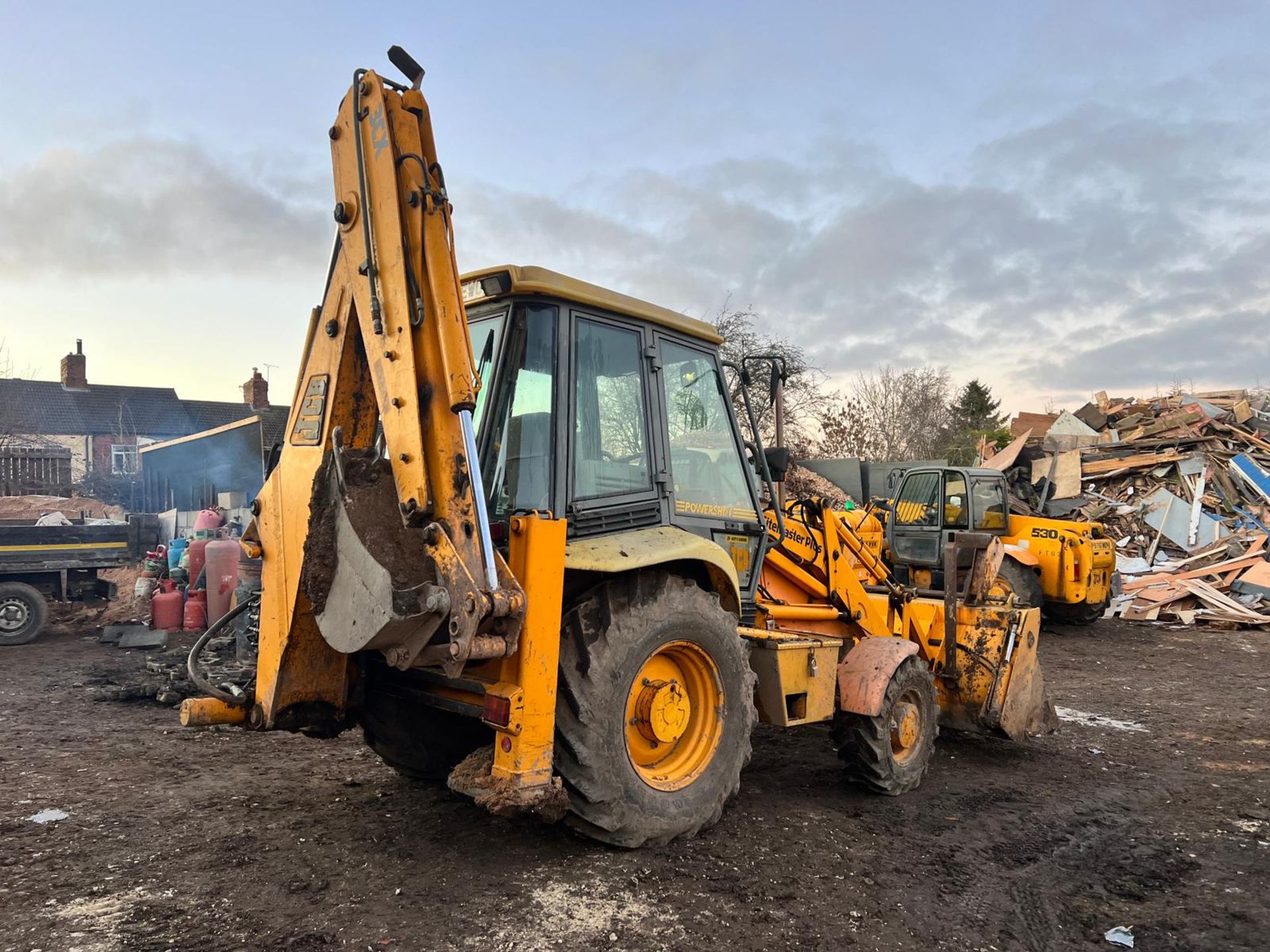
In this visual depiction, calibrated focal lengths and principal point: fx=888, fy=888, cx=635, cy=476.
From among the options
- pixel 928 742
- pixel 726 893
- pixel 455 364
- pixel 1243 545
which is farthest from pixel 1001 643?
pixel 1243 545

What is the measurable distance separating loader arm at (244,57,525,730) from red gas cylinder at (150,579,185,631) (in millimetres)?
8660

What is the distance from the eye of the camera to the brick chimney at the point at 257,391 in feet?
92.6

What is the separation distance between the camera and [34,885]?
11.9 ft

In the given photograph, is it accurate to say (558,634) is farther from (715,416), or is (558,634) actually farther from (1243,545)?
(1243,545)

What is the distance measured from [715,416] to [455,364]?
6.05 feet

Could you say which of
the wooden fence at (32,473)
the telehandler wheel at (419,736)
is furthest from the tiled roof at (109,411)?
the telehandler wheel at (419,736)

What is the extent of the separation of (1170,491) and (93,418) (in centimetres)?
3191

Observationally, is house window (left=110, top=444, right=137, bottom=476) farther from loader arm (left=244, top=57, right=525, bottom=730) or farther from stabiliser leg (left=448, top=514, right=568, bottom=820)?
stabiliser leg (left=448, top=514, right=568, bottom=820)

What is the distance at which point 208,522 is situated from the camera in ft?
45.1

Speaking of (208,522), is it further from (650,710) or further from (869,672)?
(650,710)

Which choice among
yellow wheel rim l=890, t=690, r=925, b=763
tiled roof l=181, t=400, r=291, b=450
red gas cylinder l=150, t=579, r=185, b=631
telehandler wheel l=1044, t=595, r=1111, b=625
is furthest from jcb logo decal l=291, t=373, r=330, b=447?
tiled roof l=181, t=400, r=291, b=450

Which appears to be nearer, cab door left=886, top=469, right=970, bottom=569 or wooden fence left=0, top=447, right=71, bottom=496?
cab door left=886, top=469, right=970, bottom=569

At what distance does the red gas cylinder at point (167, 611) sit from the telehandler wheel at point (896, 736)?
371 inches

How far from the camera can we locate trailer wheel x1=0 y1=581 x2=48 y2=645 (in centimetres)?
1094
